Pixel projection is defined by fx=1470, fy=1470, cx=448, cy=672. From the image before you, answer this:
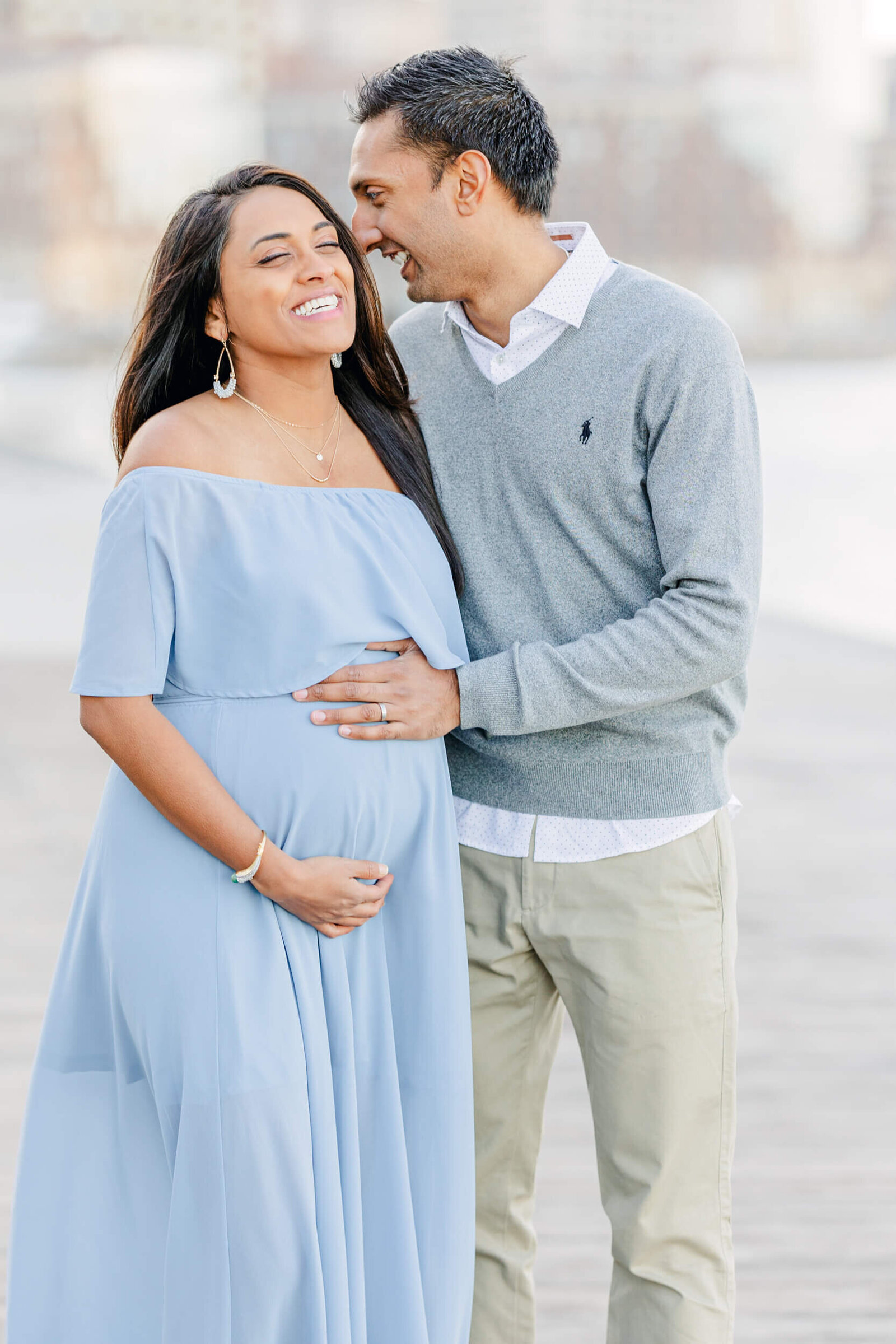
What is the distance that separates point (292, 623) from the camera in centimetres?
148

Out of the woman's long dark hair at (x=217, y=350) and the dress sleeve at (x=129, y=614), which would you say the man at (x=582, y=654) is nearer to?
the woman's long dark hair at (x=217, y=350)

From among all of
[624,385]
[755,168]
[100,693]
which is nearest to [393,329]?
[624,385]

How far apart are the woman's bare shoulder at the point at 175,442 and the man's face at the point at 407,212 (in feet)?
1.02

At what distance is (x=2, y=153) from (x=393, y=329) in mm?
20398

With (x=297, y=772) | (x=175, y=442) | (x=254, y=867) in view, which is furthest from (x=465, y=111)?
(x=254, y=867)

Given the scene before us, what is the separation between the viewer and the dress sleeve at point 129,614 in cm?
141

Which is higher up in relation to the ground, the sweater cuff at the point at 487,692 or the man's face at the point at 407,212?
the man's face at the point at 407,212

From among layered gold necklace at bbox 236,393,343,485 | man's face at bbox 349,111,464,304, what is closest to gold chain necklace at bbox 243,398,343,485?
layered gold necklace at bbox 236,393,343,485

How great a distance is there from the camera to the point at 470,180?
1661 mm

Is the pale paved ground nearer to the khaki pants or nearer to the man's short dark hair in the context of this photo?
the khaki pants

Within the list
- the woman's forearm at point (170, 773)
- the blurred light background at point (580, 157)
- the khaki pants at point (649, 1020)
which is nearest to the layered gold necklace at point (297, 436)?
the woman's forearm at point (170, 773)

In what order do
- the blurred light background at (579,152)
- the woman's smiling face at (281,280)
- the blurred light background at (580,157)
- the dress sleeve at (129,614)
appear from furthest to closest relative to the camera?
the blurred light background at (579,152) < the blurred light background at (580,157) < the woman's smiling face at (281,280) < the dress sleeve at (129,614)

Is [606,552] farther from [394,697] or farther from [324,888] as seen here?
[324,888]

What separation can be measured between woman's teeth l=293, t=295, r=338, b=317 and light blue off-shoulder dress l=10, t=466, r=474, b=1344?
18 cm
